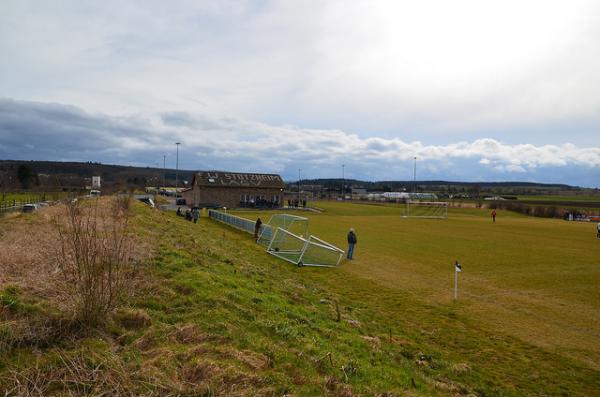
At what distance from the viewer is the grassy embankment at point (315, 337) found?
476cm

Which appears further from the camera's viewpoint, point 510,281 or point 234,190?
point 234,190

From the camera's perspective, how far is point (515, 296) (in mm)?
14125

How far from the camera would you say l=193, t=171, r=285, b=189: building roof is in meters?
64.9

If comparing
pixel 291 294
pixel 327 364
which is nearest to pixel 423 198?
pixel 291 294

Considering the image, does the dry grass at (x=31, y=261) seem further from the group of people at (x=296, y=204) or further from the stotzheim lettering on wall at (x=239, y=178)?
the group of people at (x=296, y=204)

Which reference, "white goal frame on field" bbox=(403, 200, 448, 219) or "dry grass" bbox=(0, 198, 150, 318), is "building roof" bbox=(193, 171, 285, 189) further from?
"dry grass" bbox=(0, 198, 150, 318)

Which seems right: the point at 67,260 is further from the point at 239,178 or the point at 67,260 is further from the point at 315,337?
the point at 239,178

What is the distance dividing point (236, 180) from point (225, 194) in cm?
369

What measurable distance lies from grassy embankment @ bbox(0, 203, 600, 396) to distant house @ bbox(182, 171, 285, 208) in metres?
49.1

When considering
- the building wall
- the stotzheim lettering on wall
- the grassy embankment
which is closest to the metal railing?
the grassy embankment

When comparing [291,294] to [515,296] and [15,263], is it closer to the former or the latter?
[15,263]

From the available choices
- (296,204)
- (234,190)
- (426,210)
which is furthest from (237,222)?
(426,210)

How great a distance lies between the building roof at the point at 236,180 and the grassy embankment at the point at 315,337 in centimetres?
4998

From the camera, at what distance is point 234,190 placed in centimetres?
6562
